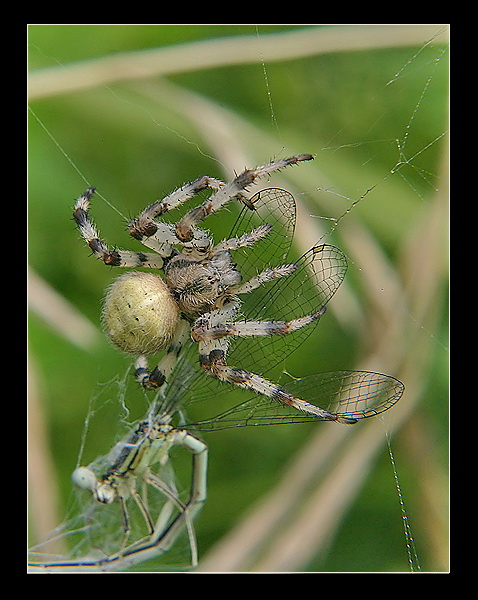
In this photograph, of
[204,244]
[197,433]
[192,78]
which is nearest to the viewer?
[204,244]

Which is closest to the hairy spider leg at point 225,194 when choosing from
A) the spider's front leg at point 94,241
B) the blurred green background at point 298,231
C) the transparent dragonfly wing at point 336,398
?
the spider's front leg at point 94,241

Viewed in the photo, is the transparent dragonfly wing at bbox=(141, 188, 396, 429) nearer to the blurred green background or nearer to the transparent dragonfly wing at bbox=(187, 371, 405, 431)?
the transparent dragonfly wing at bbox=(187, 371, 405, 431)

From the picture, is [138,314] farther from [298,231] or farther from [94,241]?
[298,231]

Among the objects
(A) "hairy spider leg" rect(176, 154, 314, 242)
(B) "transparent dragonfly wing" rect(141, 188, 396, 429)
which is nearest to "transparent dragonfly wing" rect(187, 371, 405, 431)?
(B) "transparent dragonfly wing" rect(141, 188, 396, 429)

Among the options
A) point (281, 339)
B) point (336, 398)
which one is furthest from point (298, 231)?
point (336, 398)

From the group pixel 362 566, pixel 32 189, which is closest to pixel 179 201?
pixel 32 189

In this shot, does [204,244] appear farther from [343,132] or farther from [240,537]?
[240,537]

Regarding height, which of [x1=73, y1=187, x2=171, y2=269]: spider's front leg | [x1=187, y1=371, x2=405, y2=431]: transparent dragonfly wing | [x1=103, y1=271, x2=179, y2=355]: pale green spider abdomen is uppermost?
[x1=73, y1=187, x2=171, y2=269]: spider's front leg
